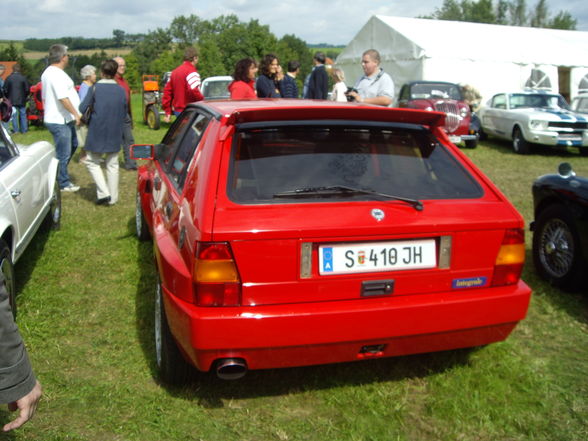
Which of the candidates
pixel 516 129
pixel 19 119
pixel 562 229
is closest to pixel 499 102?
pixel 516 129

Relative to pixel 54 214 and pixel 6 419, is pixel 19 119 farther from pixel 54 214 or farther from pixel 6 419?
pixel 6 419

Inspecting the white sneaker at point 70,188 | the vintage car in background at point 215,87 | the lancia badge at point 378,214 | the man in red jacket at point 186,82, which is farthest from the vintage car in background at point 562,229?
the vintage car in background at point 215,87

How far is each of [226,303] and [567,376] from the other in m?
1.99

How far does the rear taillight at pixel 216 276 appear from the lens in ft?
7.83

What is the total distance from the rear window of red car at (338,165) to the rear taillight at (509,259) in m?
0.25

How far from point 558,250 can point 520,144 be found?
30.0 ft

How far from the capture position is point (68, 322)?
12.5ft

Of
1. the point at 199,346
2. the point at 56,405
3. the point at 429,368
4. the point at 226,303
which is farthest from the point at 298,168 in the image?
the point at 56,405

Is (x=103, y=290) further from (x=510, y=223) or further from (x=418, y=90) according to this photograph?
(x=418, y=90)

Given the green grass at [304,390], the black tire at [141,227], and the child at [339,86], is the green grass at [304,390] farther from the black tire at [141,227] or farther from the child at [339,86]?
the child at [339,86]

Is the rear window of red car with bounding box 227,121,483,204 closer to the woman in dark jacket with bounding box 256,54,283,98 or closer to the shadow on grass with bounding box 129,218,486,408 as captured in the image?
the shadow on grass with bounding box 129,218,486,408

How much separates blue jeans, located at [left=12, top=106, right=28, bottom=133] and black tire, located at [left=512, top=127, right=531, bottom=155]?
40.2 feet

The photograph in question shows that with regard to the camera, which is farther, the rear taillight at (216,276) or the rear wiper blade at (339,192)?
the rear wiper blade at (339,192)

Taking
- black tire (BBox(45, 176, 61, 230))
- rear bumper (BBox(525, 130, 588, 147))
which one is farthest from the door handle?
rear bumper (BBox(525, 130, 588, 147))
